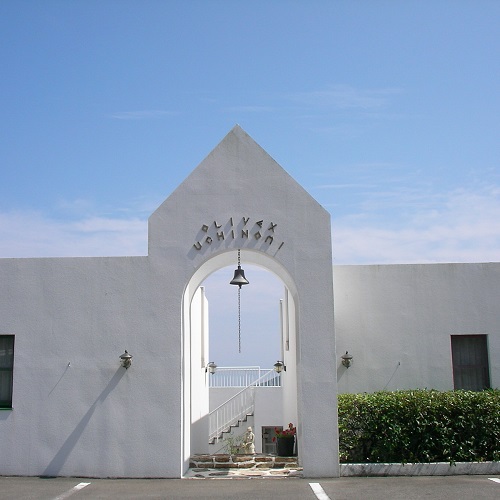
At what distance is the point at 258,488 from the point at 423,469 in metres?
3.30

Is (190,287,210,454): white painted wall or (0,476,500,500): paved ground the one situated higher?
(190,287,210,454): white painted wall

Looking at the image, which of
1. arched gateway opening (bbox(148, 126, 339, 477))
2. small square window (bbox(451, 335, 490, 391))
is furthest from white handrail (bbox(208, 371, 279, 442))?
small square window (bbox(451, 335, 490, 391))

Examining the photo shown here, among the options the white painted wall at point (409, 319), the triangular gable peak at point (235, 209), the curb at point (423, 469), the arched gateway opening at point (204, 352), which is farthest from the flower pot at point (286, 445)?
the triangular gable peak at point (235, 209)

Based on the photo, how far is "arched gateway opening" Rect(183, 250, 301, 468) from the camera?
47.0 feet

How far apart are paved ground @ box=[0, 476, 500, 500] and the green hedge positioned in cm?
57

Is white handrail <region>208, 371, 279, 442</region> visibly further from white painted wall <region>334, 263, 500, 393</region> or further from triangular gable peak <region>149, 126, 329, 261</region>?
triangular gable peak <region>149, 126, 329, 261</region>

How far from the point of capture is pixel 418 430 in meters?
13.3

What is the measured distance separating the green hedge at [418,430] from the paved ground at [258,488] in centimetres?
57

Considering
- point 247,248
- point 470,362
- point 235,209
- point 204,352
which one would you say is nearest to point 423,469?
point 470,362

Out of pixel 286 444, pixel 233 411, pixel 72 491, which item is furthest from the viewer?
pixel 233 411

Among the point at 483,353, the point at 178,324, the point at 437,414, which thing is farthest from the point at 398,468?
the point at 178,324

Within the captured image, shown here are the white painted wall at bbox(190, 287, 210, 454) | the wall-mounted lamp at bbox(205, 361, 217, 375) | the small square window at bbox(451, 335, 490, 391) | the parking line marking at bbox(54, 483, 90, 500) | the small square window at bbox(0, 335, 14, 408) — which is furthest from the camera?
the wall-mounted lamp at bbox(205, 361, 217, 375)

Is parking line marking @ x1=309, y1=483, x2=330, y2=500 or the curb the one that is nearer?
parking line marking @ x1=309, y1=483, x2=330, y2=500

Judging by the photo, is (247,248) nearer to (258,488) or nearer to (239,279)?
(239,279)
